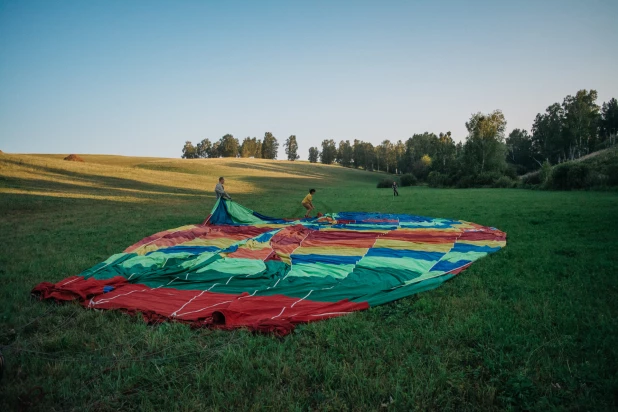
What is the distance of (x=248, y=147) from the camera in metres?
130

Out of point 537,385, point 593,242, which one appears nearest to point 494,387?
point 537,385

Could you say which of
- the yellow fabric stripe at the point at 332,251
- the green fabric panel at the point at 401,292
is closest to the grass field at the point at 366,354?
the green fabric panel at the point at 401,292

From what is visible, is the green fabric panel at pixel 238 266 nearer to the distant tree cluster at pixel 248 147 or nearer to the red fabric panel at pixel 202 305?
the red fabric panel at pixel 202 305

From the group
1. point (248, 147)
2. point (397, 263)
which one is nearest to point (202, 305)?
point (397, 263)

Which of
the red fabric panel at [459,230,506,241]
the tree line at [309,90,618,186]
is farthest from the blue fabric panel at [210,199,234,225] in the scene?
the tree line at [309,90,618,186]

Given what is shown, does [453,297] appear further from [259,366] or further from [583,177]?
[583,177]

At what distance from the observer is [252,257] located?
8.33 meters

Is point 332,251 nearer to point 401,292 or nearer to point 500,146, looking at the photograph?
point 401,292

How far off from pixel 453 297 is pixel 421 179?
65.6m

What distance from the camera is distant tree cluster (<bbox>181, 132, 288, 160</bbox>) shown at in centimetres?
12862

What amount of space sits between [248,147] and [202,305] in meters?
130

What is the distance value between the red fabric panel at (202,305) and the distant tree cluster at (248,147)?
126m

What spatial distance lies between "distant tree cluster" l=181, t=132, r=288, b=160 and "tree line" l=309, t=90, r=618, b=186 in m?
47.0

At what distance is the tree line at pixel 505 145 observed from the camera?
50188 millimetres
